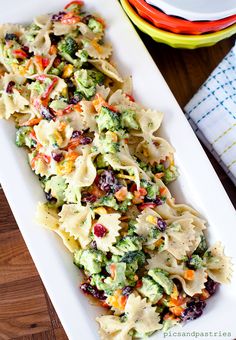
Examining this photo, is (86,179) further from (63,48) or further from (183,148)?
(63,48)

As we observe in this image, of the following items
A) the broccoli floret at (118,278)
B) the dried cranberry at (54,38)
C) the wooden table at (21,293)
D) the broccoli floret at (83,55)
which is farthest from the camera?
the wooden table at (21,293)

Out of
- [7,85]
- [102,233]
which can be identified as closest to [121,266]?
[102,233]

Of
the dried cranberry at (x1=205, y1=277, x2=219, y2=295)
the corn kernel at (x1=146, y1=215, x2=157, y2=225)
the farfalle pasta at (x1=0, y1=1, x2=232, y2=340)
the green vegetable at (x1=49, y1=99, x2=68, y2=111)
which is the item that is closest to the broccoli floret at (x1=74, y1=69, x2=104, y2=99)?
the farfalle pasta at (x1=0, y1=1, x2=232, y2=340)

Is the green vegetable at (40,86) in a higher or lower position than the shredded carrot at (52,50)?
lower

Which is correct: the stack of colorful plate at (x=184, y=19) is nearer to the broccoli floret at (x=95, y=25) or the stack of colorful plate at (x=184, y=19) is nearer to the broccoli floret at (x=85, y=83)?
the broccoli floret at (x=95, y=25)

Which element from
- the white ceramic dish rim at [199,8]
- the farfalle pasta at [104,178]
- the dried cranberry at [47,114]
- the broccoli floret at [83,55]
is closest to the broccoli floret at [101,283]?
the farfalle pasta at [104,178]

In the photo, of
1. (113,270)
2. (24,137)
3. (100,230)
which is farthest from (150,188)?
(24,137)

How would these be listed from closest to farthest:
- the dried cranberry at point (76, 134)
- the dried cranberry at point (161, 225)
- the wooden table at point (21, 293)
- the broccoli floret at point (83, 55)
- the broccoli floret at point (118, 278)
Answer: the broccoli floret at point (118, 278) → the dried cranberry at point (161, 225) → the dried cranberry at point (76, 134) → the broccoli floret at point (83, 55) → the wooden table at point (21, 293)
